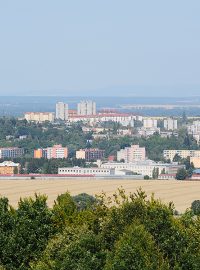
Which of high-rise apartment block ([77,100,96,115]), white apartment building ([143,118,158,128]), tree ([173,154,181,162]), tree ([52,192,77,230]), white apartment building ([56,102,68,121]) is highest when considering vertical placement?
high-rise apartment block ([77,100,96,115])

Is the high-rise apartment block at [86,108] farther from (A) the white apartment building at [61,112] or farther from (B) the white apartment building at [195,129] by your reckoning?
(B) the white apartment building at [195,129]

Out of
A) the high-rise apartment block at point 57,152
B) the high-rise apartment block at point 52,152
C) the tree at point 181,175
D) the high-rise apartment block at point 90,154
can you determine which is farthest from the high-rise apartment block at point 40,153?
the tree at point 181,175

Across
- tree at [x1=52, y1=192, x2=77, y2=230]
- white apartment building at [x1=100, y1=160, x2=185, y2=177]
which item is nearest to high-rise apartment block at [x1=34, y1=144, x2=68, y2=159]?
white apartment building at [x1=100, y1=160, x2=185, y2=177]

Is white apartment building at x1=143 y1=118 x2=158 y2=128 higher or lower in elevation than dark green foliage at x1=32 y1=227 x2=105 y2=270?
higher

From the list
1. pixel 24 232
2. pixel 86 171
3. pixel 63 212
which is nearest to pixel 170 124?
pixel 86 171

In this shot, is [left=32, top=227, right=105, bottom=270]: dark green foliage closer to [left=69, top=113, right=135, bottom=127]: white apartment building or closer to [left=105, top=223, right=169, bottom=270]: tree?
[left=105, top=223, right=169, bottom=270]: tree

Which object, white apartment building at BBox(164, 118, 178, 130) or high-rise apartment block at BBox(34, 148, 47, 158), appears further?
white apartment building at BBox(164, 118, 178, 130)
